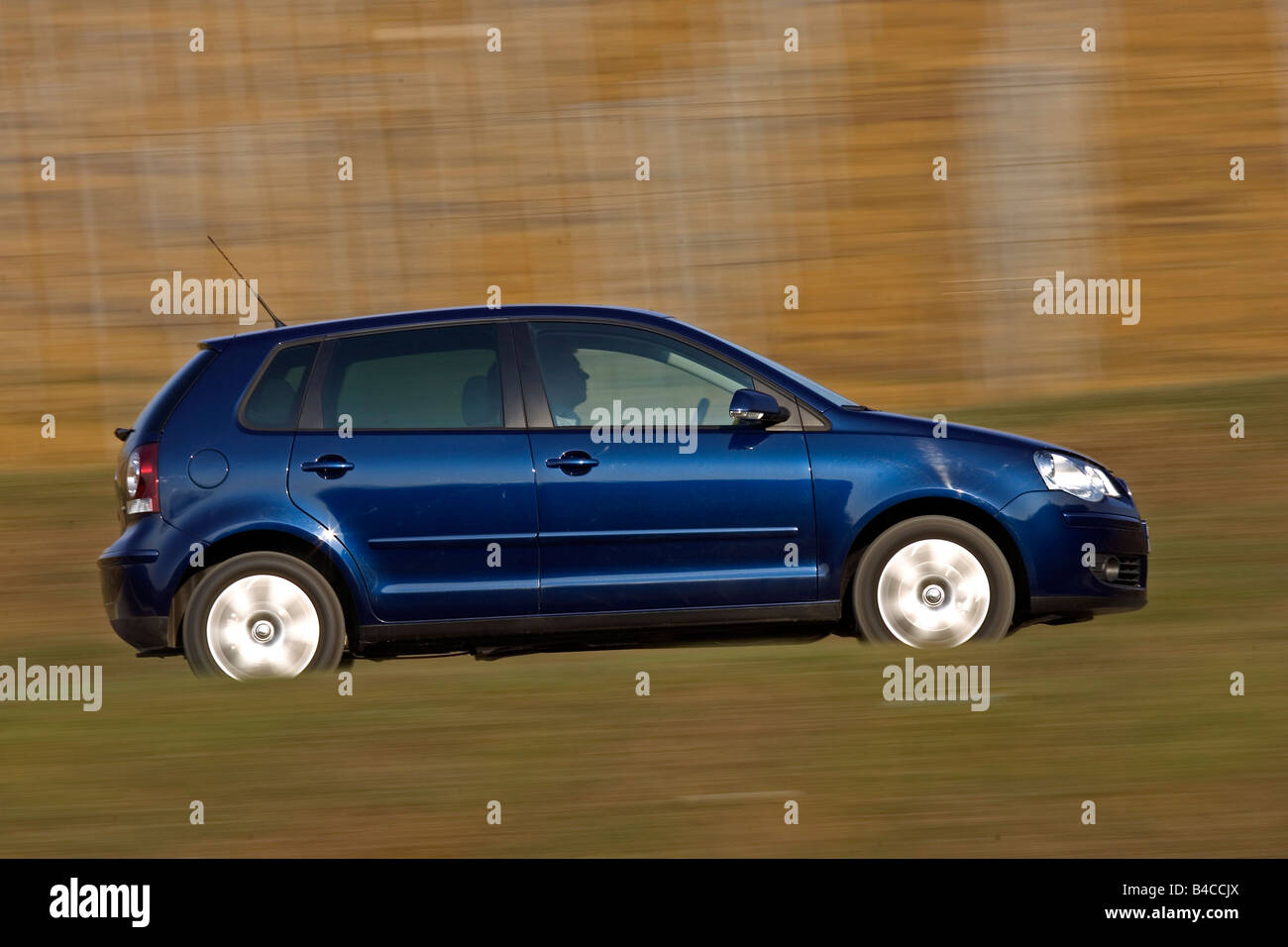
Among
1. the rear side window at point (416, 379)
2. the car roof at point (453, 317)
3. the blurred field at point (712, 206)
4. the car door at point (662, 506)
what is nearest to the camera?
the car door at point (662, 506)

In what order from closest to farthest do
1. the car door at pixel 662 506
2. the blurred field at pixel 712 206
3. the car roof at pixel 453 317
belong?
1. the car door at pixel 662 506
2. the car roof at pixel 453 317
3. the blurred field at pixel 712 206

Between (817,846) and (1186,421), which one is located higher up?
(1186,421)

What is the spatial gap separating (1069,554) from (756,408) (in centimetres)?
142

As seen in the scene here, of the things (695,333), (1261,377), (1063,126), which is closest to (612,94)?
(1063,126)

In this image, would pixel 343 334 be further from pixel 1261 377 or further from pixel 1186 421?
pixel 1261 377

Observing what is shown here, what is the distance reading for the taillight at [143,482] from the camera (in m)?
6.81

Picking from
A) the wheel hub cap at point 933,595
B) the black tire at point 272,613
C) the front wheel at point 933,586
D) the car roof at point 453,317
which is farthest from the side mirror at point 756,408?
the black tire at point 272,613

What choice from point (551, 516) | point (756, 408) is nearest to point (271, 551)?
point (551, 516)

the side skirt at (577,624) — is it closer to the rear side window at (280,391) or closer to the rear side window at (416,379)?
the rear side window at (416,379)

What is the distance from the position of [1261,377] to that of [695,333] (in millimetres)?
6996

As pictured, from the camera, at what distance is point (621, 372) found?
7.07 m

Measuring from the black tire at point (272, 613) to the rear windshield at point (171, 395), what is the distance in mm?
673

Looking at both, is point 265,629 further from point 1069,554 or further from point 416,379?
point 1069,554

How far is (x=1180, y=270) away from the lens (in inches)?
567
